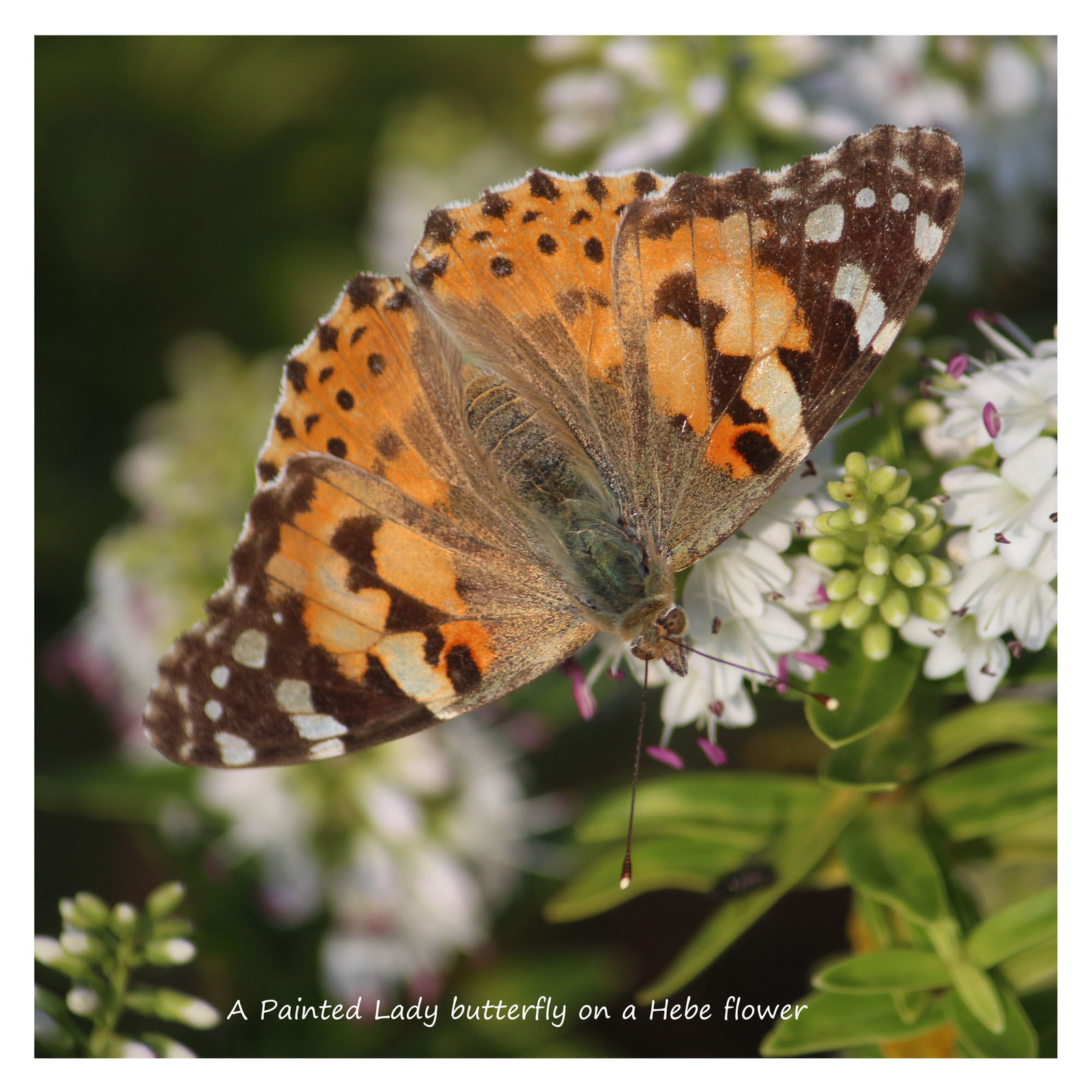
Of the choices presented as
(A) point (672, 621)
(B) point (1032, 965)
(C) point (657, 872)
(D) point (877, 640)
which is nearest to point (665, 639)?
(A) point (672, 621)

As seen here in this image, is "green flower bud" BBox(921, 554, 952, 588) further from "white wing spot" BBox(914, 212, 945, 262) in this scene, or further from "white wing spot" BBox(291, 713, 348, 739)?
"white wing spot" BBox(291, 713, 348, 739)

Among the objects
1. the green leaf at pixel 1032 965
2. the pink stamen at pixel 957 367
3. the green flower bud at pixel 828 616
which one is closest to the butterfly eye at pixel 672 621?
the green flower bud at pixel 828 616

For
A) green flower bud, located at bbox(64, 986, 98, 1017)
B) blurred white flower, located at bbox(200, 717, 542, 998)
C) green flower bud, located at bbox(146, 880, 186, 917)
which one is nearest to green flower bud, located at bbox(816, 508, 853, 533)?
blurred white flower, located at bbox(200, 717, 542, 998)

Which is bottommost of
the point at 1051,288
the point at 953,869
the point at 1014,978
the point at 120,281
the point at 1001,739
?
the point at 1014,978

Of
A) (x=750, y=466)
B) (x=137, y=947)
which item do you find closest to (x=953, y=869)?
(x=750, y=466)

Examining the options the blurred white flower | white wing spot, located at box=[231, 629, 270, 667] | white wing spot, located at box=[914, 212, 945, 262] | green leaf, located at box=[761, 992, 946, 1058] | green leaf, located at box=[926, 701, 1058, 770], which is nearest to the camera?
white wing spot, located at box=[914, 212, 945, 262]
